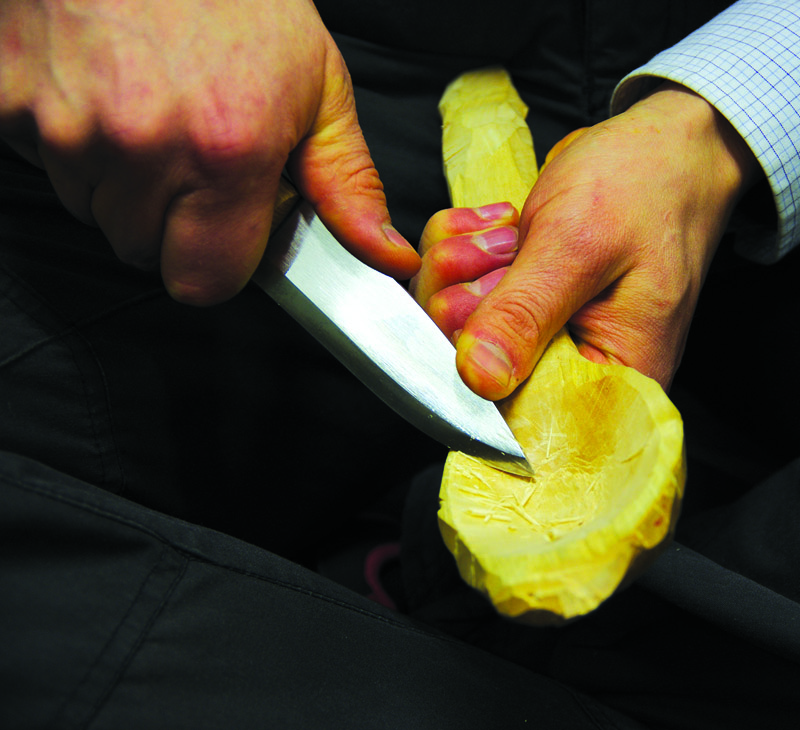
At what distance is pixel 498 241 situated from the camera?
0.65m

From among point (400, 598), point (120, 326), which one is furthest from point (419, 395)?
point (400, 598)

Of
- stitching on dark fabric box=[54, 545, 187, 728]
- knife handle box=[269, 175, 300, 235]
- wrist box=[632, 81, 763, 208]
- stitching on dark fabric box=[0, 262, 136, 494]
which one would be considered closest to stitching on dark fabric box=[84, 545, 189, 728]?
stitching on dark fabric box=[54, 545, 187, 728]

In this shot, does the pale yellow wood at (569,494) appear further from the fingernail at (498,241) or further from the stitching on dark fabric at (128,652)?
the stitching on dark fabric at (128,652)

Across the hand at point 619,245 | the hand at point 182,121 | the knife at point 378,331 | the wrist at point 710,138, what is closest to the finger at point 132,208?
the hand at point 182,121

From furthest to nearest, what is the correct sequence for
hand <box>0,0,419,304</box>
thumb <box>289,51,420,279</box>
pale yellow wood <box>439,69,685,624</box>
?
1. thumb <box>289,51,420,279</box>
2. hand <box>0,0,419,304</box>
3. pale yellow wood <box>439,69,685,624</box>

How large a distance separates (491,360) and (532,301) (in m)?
0.08

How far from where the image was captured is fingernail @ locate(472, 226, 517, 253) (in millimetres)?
644

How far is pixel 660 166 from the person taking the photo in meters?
0.63

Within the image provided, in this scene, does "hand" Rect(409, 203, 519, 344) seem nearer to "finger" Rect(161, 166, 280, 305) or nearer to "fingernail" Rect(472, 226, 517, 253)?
"fingernail" Rect(472, 226, 517, 253)

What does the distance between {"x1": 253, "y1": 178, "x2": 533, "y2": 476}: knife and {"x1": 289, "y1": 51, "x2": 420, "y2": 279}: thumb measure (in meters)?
0.02

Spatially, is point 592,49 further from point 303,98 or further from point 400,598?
→ point 400,598

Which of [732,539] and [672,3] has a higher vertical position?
[672,3]

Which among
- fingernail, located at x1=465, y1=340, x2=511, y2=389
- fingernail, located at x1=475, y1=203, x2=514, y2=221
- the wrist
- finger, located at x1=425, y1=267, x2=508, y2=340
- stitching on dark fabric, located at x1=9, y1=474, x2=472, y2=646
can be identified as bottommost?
stitching on dark fabric, located at x1=9, y1=474, x2=472, y2=646

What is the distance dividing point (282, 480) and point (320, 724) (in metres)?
0.40
